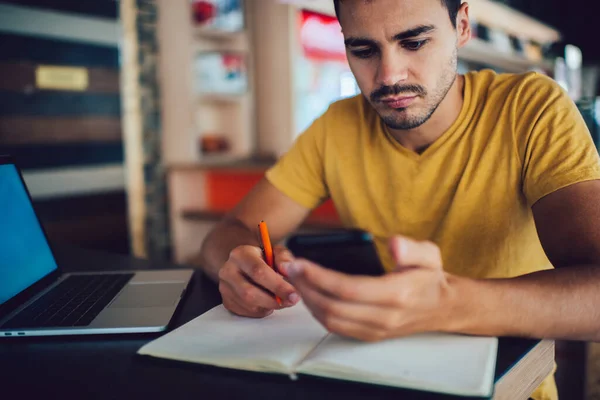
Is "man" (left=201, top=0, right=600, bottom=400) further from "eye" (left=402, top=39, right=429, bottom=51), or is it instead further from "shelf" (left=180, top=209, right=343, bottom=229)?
"shelf" (left=180, top=209, right=343, bottom=229)

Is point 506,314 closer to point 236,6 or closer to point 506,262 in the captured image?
point 506,262

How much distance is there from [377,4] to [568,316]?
69cm

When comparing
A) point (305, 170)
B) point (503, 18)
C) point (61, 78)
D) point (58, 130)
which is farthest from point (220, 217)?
point (503, 18)

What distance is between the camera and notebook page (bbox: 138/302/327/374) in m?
0.66

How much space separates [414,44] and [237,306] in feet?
2.13

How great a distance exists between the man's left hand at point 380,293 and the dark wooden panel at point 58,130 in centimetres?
331

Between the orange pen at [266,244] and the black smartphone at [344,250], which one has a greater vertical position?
the orange pen at [266,244]

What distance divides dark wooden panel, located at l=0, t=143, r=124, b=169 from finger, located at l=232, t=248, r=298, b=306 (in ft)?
9.82

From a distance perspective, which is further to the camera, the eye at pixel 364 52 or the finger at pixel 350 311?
the eye at pixel 364 52

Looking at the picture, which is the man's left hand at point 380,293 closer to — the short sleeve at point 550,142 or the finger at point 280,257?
the finger at point 280,257

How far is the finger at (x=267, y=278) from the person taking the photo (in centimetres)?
79

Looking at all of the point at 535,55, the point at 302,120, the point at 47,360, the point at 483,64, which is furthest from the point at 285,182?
the point at 535,55

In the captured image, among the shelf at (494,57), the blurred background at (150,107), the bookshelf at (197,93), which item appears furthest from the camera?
the shelf at (494,57)

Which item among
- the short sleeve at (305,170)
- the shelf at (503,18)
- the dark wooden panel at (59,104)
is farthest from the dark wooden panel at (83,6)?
the short sleeve at (305,170)
